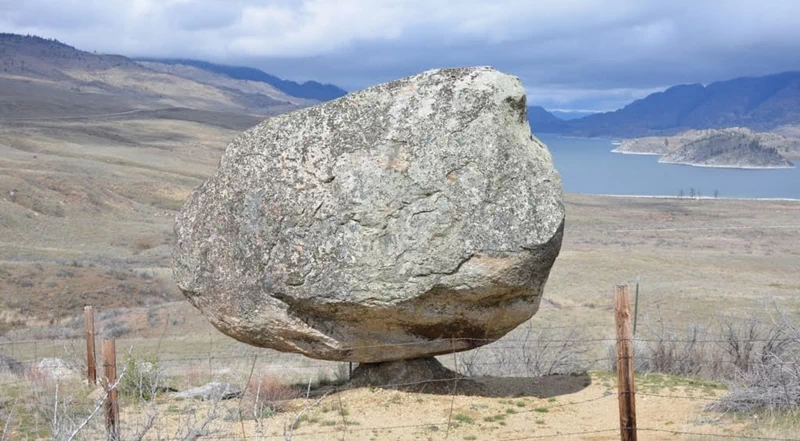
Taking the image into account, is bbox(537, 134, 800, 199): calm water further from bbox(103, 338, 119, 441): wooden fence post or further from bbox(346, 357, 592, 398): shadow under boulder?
bbox(103, 338, 119, 441): wooden fence post

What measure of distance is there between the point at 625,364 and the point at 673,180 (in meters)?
130

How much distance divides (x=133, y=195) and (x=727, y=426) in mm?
55144

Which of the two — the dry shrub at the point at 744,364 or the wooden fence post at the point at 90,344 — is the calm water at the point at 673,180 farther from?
the wooden fence post at the point at 90,344

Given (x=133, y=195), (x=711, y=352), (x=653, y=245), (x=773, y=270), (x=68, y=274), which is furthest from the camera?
(x=133, y=195)

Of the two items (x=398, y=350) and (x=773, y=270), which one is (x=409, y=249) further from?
(x=773, y=270)

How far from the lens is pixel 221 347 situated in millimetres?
19859

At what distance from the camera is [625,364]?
24.0 feet

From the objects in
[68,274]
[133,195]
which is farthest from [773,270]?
[133,195]

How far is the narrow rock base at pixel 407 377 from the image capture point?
10688 mm

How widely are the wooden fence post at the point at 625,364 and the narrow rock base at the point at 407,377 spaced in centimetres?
339

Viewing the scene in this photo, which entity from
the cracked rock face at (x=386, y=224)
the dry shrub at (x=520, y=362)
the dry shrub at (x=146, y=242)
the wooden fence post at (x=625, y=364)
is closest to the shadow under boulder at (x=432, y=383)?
the cracked rock face at (x=386, y=224)

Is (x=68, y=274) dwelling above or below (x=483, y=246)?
below

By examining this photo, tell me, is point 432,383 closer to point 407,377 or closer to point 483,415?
point 407,377

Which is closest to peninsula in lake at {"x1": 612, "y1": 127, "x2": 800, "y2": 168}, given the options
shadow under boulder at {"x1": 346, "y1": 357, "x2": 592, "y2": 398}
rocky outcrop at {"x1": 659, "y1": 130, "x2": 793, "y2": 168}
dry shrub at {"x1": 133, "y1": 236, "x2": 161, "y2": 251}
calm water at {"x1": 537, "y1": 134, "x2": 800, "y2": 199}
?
rocky outcrop at {"x1": 659, "y1": 130, "x2": 793, "y2": 168}
